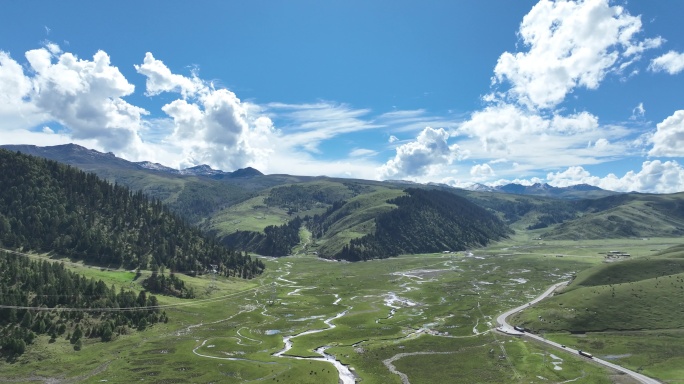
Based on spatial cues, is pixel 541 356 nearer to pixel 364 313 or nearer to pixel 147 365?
pixel 364 313

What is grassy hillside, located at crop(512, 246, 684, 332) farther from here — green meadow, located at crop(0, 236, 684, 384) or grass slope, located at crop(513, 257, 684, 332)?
green meadow, located at crop(0, 236, 684, 384)

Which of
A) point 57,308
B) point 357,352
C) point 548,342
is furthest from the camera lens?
point 57,308

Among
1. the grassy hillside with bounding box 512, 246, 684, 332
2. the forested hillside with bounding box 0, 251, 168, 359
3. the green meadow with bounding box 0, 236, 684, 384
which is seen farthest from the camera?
the grassy hillside with bounding box 512, 246, 684, 332

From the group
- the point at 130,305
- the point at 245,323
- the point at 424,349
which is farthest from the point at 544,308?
the point at 130,305

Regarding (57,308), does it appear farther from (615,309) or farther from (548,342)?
(615,309)

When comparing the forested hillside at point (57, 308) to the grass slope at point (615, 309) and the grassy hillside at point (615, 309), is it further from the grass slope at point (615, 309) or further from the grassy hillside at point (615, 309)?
the grass slope at point (615, 309)

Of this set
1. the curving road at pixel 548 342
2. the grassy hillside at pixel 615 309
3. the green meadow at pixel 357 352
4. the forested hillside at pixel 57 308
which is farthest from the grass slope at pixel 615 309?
the forested hillside at pixel 57 308

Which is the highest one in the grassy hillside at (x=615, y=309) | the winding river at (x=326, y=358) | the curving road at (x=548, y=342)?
the grassy hillside at (x=615, y=309)

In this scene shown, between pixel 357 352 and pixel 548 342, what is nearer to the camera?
pixel 357 352

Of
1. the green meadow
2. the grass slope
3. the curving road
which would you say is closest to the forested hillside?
the green meadow

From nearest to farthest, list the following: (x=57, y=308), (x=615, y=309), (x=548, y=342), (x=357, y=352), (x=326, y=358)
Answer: (x=326, y=358), (x=357, y=352), (x=548, y=342), (x=57, y=308), (x=615, y=309)

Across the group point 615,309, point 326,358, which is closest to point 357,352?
point 326,358
